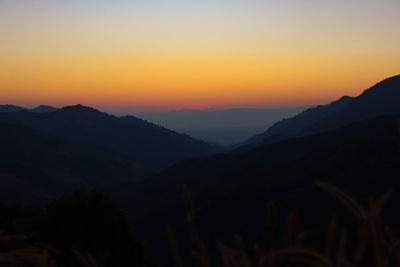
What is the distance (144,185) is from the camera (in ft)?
351

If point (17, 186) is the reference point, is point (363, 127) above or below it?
above

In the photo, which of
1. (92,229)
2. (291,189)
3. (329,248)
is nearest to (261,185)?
(291,189)

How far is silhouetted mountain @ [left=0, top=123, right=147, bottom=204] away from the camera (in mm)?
103000

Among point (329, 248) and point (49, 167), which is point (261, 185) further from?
point (49, 167)

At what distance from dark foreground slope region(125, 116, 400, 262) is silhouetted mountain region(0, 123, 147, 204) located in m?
31.7

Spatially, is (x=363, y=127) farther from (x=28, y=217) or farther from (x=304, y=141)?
(x=28, y=217)

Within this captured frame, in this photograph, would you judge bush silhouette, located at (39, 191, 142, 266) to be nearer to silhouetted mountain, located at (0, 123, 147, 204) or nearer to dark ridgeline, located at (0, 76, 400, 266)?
dark ridgeline, located at (0, 76, 400, 266)

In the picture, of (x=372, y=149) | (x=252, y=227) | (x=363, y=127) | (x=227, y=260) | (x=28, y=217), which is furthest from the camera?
(x=363, y=127)

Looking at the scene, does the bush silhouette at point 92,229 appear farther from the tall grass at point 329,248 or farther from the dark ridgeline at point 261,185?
the tall grass at point 329,248

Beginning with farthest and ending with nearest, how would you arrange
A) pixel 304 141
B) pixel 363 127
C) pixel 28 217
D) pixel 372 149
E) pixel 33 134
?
pixel 33 134, pixel 304 141, pixel 363 127, pixel 372 149, pixel 28 217

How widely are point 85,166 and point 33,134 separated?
39848 mm

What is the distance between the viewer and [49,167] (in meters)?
119

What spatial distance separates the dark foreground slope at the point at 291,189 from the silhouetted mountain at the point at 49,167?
31.7 m

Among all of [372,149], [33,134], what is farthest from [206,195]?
[33,134]
